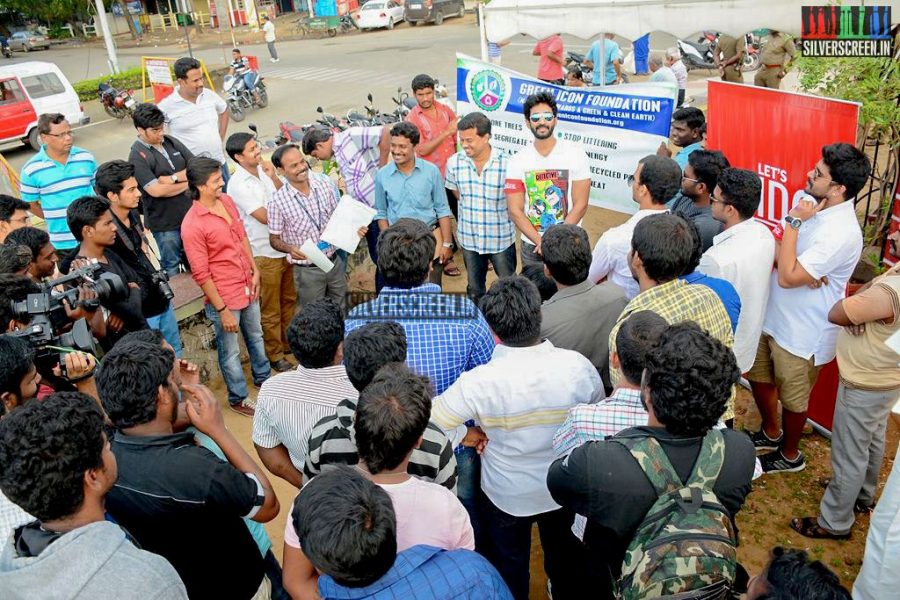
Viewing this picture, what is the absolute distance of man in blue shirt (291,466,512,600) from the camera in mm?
1574

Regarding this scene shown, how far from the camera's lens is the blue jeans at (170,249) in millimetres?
5242

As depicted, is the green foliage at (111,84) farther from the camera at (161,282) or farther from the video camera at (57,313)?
the video camera at (57,313)

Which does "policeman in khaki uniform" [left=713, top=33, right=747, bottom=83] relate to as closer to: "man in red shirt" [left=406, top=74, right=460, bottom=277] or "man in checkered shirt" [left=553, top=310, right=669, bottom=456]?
"man in red shirt" [left=406, top=74, right=460, bottom=277]

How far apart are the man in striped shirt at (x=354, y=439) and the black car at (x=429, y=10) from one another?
29.4 metres

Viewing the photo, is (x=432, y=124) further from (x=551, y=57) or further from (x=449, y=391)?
(x=551, y=57)

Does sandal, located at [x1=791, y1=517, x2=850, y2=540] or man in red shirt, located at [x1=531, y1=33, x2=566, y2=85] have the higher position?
man in red shirt, located at [x1=531, y1=33, x2=566, y2=85]

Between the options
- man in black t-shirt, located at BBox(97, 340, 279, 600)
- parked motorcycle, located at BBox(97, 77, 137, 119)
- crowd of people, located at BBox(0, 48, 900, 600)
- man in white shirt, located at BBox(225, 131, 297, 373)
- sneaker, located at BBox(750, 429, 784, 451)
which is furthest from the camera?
parked motorcycle, located at BBox(97, 77, 137, 119)

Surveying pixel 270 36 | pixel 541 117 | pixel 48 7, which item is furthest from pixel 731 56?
pixel 48 7

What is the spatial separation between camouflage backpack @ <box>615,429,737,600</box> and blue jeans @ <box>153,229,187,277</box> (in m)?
4.31

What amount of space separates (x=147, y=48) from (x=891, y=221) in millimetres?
34906

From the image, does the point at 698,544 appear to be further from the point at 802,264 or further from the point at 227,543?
the point at 802,264

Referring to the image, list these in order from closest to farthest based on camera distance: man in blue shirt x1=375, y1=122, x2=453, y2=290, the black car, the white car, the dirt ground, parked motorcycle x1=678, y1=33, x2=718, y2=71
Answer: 1. the dirt ground
2. man in blue shirt x1=375, y1=122, x2=453, y2=290
3. parked motorcycle x1=678, y1=33, x2=718, y2=71
4. the black car
5. the white car

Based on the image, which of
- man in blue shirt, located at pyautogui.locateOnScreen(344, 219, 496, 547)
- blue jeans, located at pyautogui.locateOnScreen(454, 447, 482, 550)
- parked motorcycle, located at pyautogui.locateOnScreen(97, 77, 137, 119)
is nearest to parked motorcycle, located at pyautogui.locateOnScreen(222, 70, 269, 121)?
parked motorcycle, located at pyautogui.locateOnScreen(97, 77, 137, 119)

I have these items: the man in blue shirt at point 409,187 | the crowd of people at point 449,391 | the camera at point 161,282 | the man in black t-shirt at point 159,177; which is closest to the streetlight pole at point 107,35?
the man in black t-shirt at point 159,177
